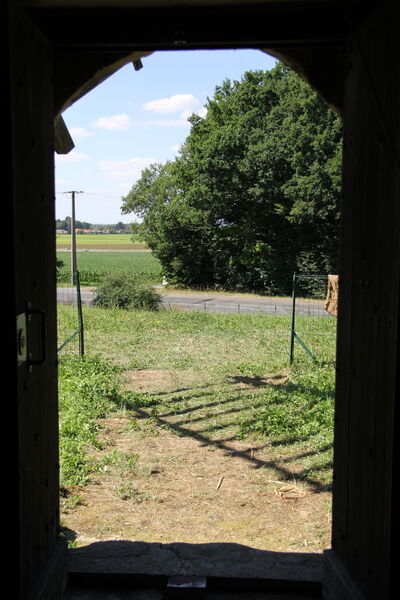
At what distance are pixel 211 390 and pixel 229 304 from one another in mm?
15947

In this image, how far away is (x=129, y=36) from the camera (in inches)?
99.4

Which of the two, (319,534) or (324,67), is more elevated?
(324,67)

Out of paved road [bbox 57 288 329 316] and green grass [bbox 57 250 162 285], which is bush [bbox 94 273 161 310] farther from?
paved road [bbox 57 288 329 316]

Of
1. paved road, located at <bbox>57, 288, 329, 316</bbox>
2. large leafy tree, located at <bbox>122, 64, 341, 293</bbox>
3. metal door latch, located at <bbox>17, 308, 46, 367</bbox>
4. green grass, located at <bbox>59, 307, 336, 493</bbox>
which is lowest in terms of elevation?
paved road, located at <bbox>57, 288, 329, 316</bbox>

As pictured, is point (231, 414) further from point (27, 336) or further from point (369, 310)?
point (27, 336)

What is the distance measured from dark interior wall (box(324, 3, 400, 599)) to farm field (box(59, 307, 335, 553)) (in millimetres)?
1623

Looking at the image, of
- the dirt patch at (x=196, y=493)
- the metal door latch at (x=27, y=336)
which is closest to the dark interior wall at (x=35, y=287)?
the metal door latch at (x=27, y=336)

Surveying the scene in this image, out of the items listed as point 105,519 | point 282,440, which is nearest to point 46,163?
point 105,519

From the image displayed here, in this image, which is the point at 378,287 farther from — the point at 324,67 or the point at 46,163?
the point at 46,163

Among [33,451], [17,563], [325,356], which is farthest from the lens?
[325,356]

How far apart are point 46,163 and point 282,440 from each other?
438 cm

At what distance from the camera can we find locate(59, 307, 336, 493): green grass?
608 cm

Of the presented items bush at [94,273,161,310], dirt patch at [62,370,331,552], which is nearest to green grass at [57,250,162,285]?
bush at [94,273,161,310]

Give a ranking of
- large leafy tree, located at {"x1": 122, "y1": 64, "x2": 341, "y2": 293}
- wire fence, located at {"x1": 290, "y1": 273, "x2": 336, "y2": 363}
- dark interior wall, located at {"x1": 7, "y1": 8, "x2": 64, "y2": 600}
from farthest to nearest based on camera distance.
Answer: large leafy tree, located at {"x1": 122, "y1": 64, "x2": 341, "y2": 293} → wire fence, located at {"x1": 290, "y1": 273, "x2": 336, "y2": 363} → dark interior wall, located at {"x1": 7, "y1": 8, "x2": 64, "y2": 600}
